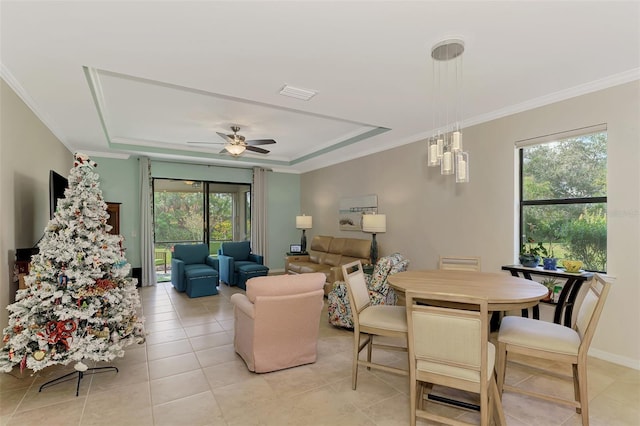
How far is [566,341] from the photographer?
2152 millimetres

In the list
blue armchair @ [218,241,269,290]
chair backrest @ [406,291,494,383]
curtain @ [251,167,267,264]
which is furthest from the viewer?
curtain @ [251,167,267,264]

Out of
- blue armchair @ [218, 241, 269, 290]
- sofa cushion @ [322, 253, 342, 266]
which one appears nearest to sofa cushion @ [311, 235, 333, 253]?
sofa cushion @ [322, 253, 342, 266]

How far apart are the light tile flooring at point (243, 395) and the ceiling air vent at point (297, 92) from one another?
109 inches

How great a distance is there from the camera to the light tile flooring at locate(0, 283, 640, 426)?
2242mm

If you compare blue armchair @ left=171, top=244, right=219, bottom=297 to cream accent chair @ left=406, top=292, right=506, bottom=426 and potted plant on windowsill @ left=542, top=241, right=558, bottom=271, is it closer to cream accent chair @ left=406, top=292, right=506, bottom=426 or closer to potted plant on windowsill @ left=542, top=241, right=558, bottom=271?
cream accent chair @ left=406, top=292, right=506, bottom=426

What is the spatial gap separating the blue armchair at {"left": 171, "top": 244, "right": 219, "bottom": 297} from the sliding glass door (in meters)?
0.94

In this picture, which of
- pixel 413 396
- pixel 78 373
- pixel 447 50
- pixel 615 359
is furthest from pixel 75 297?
pixel 615 359

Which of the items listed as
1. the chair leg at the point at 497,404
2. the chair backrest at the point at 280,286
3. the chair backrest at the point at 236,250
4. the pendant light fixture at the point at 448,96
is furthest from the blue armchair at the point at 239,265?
the chair leg at the point at 497,404

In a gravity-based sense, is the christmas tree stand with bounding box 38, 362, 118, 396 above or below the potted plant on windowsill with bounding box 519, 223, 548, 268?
below

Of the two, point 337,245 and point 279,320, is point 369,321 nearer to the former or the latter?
point 279,320

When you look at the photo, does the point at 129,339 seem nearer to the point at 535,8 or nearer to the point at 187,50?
the point at 187,50

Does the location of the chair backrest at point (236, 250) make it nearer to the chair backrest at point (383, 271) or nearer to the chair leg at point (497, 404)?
the chair backrest at point (383, 271)

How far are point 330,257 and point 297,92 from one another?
12.9 feet

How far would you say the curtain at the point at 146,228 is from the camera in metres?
6.69
